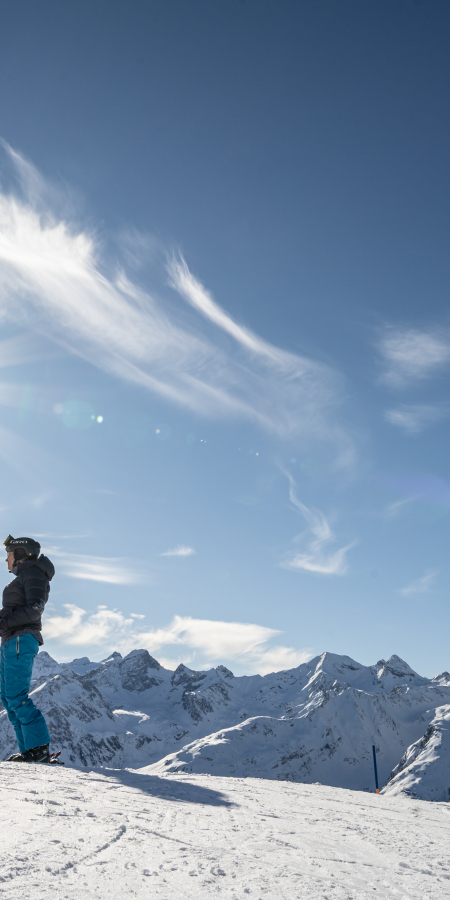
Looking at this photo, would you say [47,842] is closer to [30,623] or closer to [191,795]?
[191,795]

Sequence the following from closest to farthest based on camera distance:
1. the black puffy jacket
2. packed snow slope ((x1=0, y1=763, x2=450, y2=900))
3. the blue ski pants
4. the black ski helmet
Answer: packed snow slope ((x1=0, y1=763, x2=450, y2=900))
the blue ski pants
the black puffy jacket
the black ski helmet

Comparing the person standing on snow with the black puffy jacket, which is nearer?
the person standing on snow

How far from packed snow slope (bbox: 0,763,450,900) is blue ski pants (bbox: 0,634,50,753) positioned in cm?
293

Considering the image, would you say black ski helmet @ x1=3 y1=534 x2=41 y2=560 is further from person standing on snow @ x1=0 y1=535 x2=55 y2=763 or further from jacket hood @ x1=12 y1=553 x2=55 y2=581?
jacket hood @ x1=12 y1=553 x2=55 y2=581

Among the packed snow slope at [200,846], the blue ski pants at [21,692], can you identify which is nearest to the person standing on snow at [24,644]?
the blue ski pants at [21,692]

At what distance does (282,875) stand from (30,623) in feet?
24.9

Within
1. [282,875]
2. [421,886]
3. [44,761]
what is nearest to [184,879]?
[282,875]

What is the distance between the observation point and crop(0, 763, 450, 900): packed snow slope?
3012 millimetres

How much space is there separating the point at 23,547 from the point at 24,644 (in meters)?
1.76

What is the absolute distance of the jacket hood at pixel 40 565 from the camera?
10.0 meters

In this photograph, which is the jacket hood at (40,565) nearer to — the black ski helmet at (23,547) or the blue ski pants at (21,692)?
the black ski helmet at (23,547)

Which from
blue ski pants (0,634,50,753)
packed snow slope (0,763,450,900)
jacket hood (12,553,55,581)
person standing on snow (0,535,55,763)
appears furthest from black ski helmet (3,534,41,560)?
packed snow slope (0,763,450,900)

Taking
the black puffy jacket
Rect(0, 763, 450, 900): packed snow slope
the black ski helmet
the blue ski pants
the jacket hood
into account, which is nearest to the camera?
Rect(0, 763, 450, 900): packed snow slope

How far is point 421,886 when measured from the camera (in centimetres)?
341
